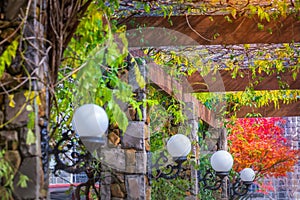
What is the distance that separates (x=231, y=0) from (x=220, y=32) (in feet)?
1.29

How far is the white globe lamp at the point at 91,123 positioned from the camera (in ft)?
9.95

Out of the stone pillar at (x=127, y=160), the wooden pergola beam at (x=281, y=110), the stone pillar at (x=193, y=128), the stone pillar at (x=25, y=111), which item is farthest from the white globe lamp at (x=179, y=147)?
the wooden pergola beam at (x=281, y=110)

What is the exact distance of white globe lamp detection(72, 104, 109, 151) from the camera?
3031 millimetres

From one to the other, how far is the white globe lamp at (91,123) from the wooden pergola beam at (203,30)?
2110mm

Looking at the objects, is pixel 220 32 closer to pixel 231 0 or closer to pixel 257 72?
pixel 231 0

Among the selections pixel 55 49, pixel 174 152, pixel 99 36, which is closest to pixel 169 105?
pixel 174 152

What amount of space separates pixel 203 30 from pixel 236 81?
2.65 m

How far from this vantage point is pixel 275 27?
16.8 ft

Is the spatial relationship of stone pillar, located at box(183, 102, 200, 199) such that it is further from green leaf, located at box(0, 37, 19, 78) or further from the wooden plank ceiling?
green leaf, located at box(0, 37, 19, 78)

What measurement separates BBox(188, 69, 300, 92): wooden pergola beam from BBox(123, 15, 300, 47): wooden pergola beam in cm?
221

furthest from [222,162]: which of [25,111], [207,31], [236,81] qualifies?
[25,111]

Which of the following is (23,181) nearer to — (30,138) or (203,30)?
(30,138)

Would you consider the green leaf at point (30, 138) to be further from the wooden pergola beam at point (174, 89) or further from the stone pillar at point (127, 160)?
the wooden pergola beam at point (174, 89)

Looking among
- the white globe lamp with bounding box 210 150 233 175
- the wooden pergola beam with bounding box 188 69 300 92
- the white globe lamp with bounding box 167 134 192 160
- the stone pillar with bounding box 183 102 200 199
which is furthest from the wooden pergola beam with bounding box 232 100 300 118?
the white globe lamp with bounding box 167 134 192 160
